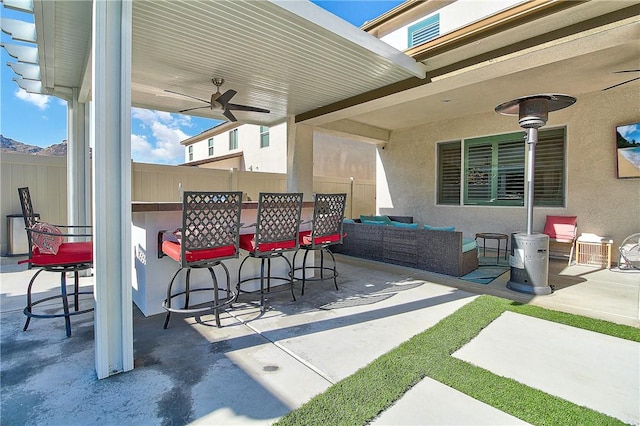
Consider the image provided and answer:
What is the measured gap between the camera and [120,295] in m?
2.05

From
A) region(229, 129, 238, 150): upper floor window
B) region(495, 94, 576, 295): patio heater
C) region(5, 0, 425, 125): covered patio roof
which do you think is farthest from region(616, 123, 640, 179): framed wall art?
region(229, 129, 238, 150): upper floor window

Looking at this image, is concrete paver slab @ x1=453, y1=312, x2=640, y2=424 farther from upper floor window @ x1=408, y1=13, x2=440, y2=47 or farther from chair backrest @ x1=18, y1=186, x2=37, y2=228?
upper floor window @ x1=408, y1=13, x2=440, y2=47

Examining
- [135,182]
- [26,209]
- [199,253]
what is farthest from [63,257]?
[135,182]

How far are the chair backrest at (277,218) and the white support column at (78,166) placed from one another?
122 inches

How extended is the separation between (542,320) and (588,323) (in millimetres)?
380

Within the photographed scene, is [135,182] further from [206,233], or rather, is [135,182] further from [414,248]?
[414,248]

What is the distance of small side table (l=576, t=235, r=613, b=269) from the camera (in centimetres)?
526

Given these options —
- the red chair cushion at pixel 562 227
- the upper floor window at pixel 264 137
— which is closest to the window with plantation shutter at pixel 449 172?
the red chair cushion at pixel 562 227

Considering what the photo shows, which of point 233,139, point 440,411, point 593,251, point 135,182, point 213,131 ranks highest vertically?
point 213,131

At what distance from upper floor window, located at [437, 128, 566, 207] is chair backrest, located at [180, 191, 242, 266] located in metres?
6.32

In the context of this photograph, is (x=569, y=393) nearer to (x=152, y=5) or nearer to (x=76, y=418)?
(x=76, y=418)

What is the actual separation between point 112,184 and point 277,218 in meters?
1.56

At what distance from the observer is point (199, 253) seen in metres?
2.66

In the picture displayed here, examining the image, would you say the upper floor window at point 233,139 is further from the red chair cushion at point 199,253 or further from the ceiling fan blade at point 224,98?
the red chair cushion at point 199,253
